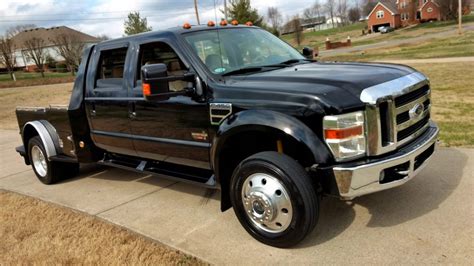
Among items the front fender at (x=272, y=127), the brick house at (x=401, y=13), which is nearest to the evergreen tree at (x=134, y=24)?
the front fender at (x=272, y=127)

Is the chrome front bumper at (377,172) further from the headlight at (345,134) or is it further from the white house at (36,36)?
the white house at (36,36)

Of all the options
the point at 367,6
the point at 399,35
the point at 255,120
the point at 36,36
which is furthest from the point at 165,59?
the point at 367,6

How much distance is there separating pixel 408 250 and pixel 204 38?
8.75 feet

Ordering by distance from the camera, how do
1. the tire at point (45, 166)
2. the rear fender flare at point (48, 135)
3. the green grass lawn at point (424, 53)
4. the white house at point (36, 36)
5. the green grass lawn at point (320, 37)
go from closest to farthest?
the rear fender flare at point (48, 135)
the tire at point (45, 166)
the green grass lawn at point (424, 53)
the green grass lawn at point (320, 37)
the white house at point (36, 36)

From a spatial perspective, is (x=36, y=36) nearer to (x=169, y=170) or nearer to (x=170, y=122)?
(x=169, y=170)

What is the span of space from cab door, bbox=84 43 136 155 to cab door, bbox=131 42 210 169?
0.65 ft

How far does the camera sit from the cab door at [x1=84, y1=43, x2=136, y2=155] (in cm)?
475

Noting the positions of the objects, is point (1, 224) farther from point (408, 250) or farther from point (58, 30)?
point (58, 30)

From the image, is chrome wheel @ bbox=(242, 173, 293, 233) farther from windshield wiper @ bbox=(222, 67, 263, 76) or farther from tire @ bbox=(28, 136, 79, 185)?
tire @ bbox=(28, 136, 79, 185)

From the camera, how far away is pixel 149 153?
15.3ft

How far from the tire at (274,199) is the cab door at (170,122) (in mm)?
643

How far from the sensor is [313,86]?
128 inches

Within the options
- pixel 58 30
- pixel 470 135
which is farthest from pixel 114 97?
pixel 58 30

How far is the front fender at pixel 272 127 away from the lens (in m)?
3.11
